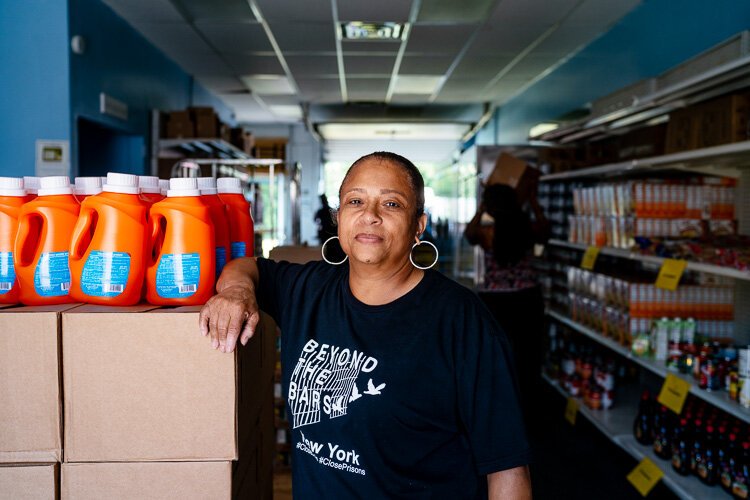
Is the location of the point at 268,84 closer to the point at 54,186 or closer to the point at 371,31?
the point at 371,31

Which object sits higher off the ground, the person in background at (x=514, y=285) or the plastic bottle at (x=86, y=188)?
the plastic bottle at (x=86, y=188)

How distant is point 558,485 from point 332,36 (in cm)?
437

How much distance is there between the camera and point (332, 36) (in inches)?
239

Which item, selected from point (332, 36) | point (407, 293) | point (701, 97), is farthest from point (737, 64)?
point (332, 36)

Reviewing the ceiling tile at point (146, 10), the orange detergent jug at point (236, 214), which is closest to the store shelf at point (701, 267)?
the orange detergent jug at point (236, 214)

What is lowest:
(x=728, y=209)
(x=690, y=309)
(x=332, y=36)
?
(x=690, y=309)

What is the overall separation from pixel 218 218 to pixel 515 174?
4.09 metres

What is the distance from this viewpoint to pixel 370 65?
737 cm

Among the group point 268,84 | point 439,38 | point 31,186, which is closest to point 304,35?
point 439,38

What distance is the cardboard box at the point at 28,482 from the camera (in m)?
1.14

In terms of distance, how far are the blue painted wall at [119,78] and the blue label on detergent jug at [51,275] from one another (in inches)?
138

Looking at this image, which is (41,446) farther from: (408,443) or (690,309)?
(690,309)

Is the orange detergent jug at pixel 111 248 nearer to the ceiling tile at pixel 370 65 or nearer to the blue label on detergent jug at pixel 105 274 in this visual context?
the blue label on detergent jug at pixel 105 274

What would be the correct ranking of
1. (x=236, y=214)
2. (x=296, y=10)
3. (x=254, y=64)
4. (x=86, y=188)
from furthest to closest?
(x=254, y=64), (x=296, y=10), (x=236, y=214), (x=86, y=188)
